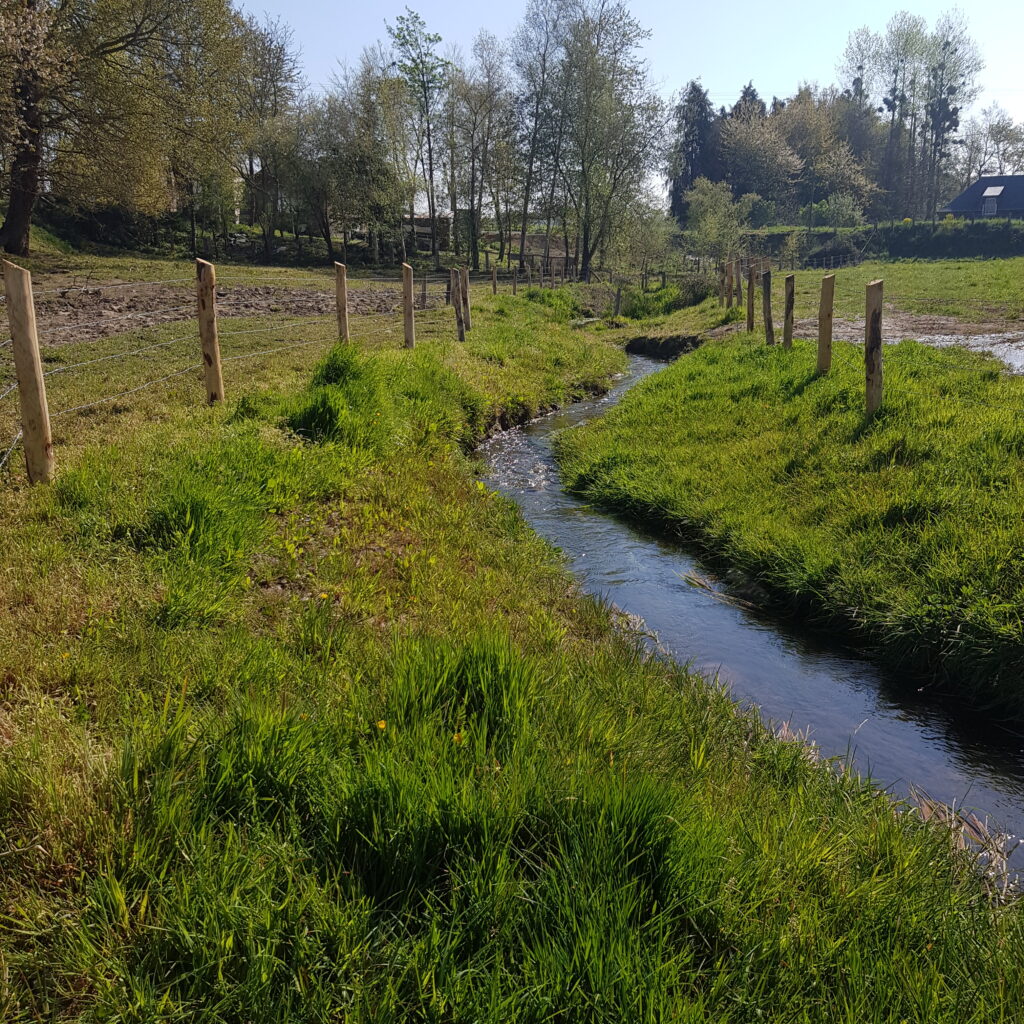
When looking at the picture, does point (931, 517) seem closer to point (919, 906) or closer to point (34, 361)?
point (919, 906)

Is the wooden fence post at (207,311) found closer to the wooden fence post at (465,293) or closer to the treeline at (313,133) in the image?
the wooden fence post at (465,293)

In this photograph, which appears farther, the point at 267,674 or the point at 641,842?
the point at 267,674

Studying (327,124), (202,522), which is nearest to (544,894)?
(202,522)

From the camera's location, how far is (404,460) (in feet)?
30.0

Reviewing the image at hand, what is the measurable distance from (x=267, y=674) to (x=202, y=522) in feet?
6.82

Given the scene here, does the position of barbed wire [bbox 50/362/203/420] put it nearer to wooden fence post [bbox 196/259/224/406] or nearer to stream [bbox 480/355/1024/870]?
wooden fence post [bbox 196/259/224/406]

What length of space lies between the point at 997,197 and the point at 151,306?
292ft

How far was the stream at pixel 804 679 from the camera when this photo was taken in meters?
4.51

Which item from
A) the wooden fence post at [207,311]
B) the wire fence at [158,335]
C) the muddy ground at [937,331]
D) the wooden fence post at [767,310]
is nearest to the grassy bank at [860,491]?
the wooden fence post at [767,310]

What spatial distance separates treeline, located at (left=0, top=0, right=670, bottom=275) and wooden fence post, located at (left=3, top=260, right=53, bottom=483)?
21.5 metres

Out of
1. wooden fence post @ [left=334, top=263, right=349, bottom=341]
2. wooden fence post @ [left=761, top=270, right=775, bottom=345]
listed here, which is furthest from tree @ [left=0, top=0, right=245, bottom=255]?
wooden fence post @ [left=761, top=270, right=775, bottom=345]

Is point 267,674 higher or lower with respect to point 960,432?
lower

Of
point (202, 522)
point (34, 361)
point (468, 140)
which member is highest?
point (468, 140)

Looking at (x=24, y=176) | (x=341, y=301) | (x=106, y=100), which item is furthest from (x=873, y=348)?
(x=24, y=176)
